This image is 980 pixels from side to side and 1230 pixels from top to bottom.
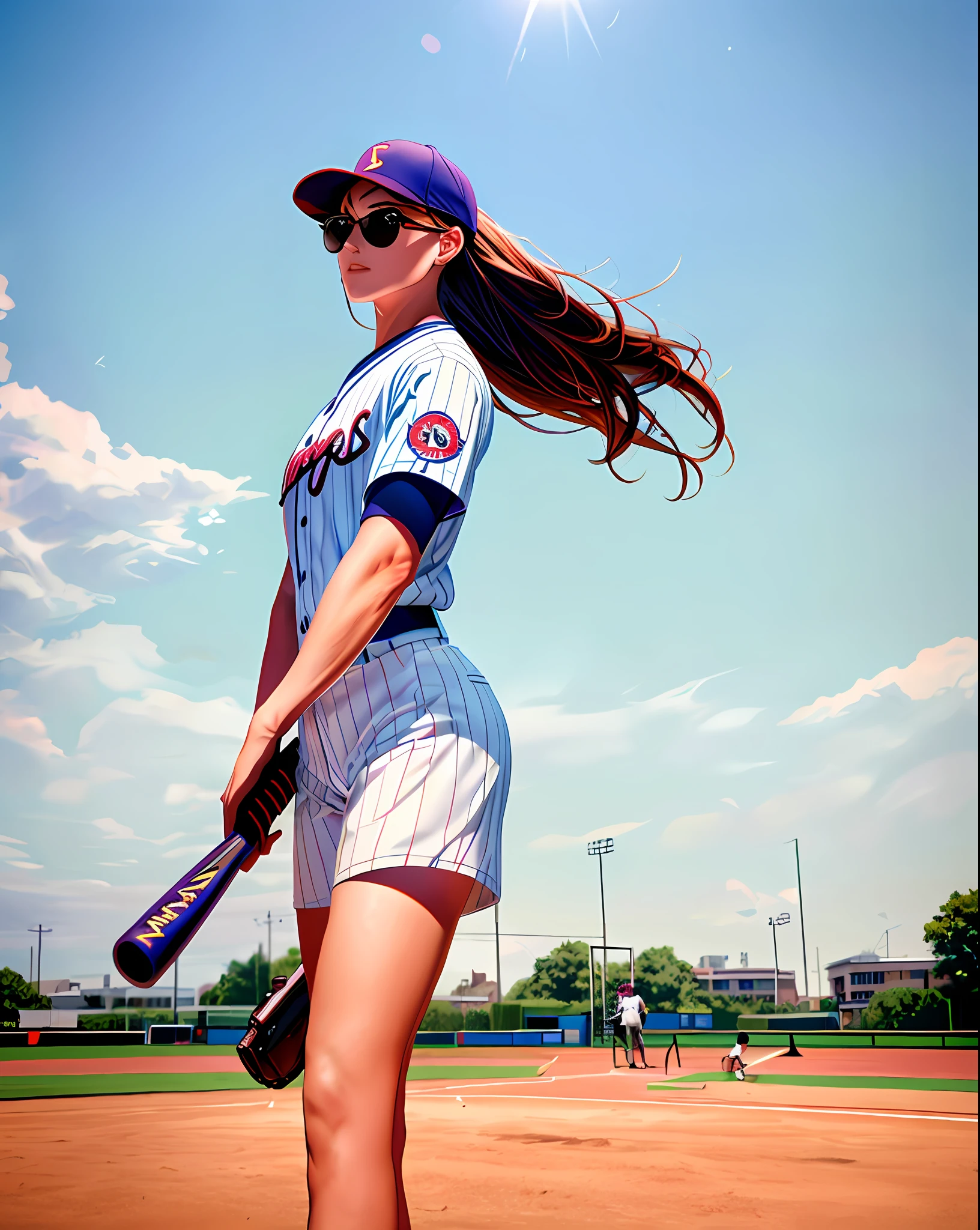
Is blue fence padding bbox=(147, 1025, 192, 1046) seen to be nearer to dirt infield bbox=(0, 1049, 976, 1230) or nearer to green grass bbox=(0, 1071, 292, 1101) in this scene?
green grass bbox=(0, 1071, 292, 1101)

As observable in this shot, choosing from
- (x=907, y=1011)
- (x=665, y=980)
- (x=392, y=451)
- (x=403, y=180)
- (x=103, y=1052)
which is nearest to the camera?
(x=392, y=451)

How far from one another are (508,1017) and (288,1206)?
34.3 meters

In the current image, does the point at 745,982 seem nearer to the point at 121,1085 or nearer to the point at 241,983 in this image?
the point at 241,983

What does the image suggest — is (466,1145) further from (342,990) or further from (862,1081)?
(862,1081)

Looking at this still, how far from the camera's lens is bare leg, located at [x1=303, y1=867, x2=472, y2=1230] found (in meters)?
1.47

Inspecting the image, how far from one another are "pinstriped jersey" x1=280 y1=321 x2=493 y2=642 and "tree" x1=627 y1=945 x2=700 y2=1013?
53025mm

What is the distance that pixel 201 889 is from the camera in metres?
1.64

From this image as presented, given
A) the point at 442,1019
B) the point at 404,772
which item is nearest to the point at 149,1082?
the point at 404,772

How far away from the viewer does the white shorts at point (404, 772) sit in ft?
5.37

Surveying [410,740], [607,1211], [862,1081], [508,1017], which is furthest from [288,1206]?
[508,1017]

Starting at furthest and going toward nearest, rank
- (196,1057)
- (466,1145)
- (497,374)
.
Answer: (196,1057)
(466,1145)
(497,374)

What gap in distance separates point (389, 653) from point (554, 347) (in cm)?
96

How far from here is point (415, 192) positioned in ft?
7.08

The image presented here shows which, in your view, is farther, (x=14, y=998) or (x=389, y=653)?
(x=14, y=998)
